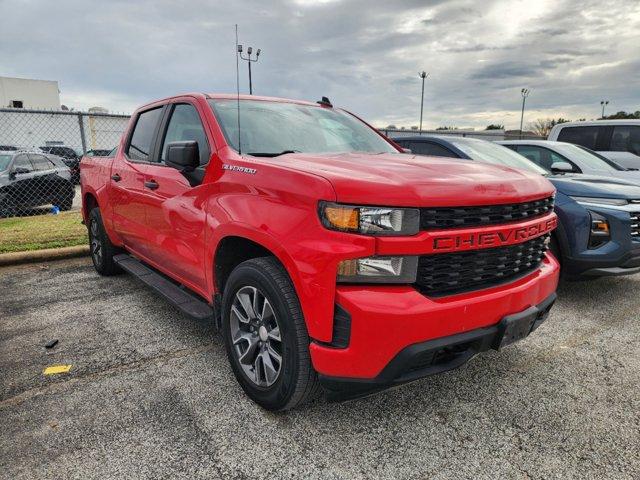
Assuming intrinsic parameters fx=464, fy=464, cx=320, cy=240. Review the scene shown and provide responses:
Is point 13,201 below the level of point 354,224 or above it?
below

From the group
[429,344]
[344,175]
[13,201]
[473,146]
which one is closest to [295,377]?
[429,344]

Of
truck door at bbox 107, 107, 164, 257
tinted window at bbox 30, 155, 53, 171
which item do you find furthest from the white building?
truck door at bbox 107, 107, 164, 257

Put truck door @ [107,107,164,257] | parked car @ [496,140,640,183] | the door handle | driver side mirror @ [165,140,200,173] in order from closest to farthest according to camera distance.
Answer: driver side mirror @ [165,140,200,173], the door handle, truck door @ [107,107,164,257], parked car @ [496,140,640,183]

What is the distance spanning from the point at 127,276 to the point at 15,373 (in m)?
2.30

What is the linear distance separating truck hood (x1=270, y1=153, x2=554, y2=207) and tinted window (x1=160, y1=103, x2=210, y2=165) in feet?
2.14

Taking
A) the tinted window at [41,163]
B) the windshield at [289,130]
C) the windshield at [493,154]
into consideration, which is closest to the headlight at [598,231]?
the windshield at [493,154]

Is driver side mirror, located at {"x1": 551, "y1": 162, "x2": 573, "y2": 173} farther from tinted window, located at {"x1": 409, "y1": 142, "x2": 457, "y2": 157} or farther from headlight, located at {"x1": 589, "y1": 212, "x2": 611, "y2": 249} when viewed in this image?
headlight, located at {"x1": 589, "y1": 212, "x2": 611, "y2": 249}

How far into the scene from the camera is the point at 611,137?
28.8ft

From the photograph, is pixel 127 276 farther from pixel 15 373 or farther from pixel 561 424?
pixel 561 424

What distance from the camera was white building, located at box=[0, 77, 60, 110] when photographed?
44.9m

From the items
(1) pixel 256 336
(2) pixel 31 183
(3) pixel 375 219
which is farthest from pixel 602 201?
(2) pixel 31 183

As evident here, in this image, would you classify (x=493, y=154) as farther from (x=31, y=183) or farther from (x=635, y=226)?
(x=31, y=183)

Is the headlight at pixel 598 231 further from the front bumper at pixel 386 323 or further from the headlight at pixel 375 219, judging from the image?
the headlight at pixel 375 219

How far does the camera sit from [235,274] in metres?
A: 2.58
